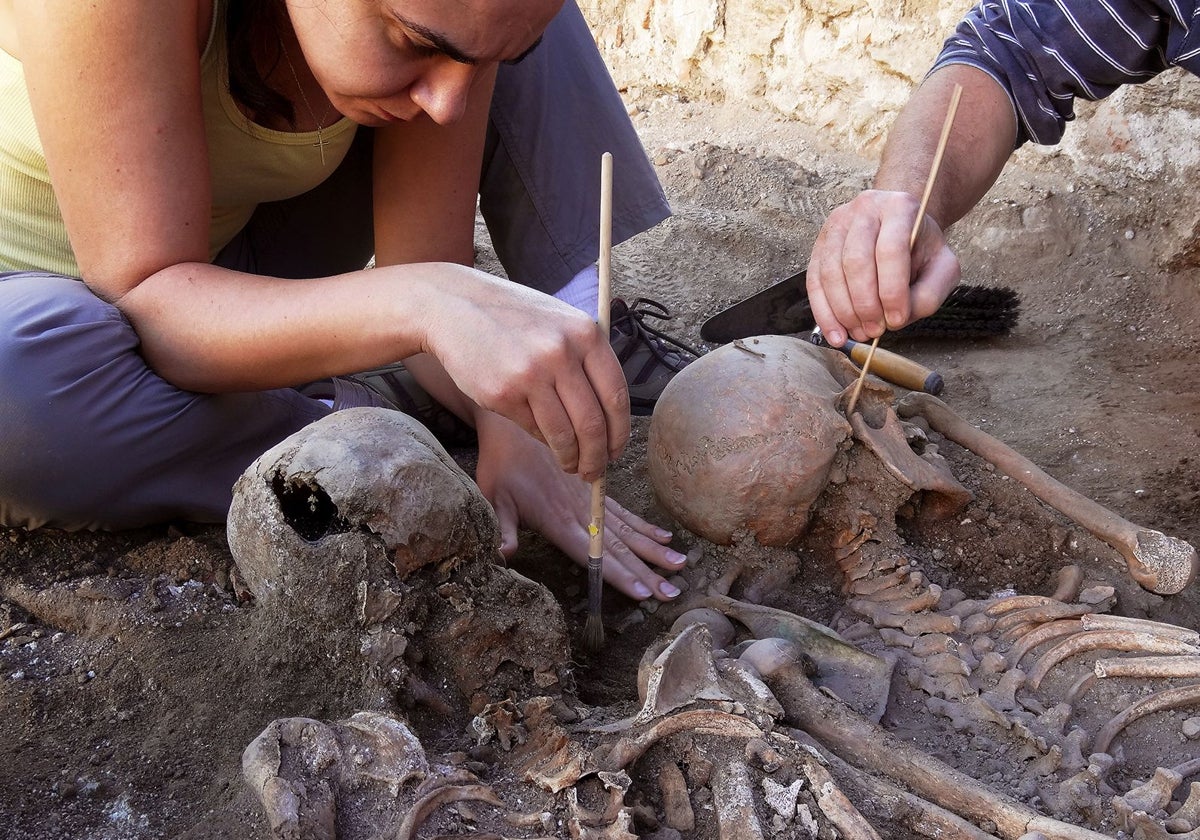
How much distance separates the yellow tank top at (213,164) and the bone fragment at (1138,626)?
5.65 ft

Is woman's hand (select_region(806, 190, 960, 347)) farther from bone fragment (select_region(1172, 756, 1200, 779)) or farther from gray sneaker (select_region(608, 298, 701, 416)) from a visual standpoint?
gray sneaker (select_region(608, 298, 701, 416))

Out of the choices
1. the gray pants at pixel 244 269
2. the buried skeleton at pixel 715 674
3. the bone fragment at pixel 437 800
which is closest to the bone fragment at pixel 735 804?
the buried skeleton at pixel 715 674

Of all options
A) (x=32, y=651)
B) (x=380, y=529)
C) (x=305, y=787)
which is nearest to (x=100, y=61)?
(x=380, y=529)

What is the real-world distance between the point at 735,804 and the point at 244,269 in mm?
1807

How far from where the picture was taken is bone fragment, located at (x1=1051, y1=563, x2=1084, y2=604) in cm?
193

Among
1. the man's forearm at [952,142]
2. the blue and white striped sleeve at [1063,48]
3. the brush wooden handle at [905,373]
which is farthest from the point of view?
the brush wooden handle at [905,373]

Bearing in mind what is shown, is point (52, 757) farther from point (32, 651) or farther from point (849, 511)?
point (849, 511)

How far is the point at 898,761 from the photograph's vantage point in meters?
1.40

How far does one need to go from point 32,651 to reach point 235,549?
521mm

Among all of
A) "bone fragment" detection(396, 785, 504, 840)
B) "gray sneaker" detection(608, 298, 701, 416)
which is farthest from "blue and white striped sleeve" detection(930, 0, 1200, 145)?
"bone fragment" detection(396, 785, 504, 840)

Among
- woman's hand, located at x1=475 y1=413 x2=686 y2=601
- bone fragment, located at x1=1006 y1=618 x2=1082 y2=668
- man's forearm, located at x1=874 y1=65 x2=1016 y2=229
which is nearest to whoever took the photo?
bone fragment, located at x1=1006 y1=618 x2=1082 y2=668

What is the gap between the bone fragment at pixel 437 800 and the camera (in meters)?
1.19

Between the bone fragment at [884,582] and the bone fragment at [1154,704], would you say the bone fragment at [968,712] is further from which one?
the bone fragment at [884,582]

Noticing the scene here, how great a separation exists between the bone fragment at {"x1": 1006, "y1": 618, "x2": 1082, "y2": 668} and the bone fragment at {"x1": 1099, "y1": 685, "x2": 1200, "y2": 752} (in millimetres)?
193
